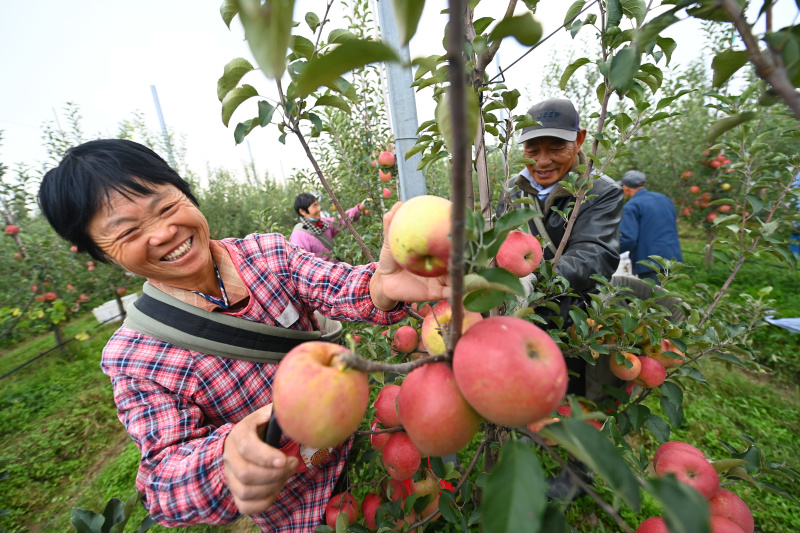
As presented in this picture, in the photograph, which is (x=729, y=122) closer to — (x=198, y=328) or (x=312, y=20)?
(x=312, y=20)

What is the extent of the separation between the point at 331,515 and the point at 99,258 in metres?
1.18

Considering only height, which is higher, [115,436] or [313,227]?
[313,227]

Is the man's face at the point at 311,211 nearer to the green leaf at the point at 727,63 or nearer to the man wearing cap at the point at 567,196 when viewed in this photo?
the man wearing cap at the point at 567,196

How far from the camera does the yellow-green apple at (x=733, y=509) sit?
2.60 ft

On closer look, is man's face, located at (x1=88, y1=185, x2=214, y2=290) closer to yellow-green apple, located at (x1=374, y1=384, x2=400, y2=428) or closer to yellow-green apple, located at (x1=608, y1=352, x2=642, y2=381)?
yellow-green apple, located at (x1=374, y1=384, x2=400, y2=428)

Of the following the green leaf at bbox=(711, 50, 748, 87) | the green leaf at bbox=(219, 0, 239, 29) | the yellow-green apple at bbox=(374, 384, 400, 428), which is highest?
the green leaf at bbox=(219, 0, 239, 29)

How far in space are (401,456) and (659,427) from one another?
0.86m

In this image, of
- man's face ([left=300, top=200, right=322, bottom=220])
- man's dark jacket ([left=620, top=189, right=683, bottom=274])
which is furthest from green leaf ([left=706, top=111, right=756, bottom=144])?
man's face ([left=300, top=200, right=322, bottom=220])

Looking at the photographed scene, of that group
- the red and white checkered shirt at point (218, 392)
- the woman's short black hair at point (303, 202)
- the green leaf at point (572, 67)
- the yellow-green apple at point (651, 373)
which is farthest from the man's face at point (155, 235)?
the woman's short black hair at point (303, 202)

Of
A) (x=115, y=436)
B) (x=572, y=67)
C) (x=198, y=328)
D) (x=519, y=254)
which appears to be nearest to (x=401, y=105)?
(x=572, y=67)

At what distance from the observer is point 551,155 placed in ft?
5.82

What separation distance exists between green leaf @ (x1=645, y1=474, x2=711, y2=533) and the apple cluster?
1.52ft

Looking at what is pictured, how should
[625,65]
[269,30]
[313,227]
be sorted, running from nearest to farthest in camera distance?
[269,30], [625,65], [313,227]

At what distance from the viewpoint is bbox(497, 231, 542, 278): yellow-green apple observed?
0.95 meters
